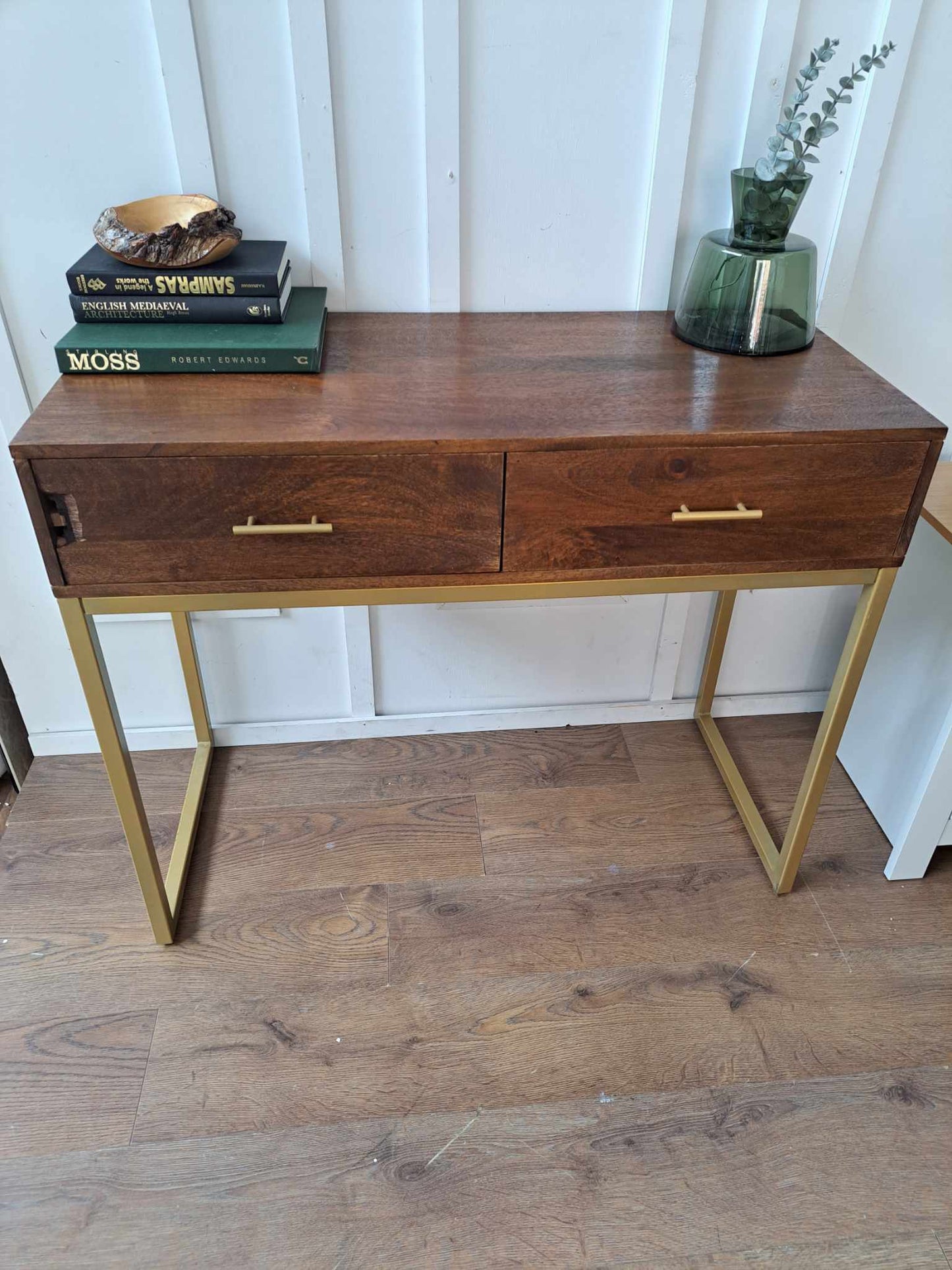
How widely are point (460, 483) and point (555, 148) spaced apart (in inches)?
23.7

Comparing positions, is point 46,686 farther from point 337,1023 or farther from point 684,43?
point 684,43

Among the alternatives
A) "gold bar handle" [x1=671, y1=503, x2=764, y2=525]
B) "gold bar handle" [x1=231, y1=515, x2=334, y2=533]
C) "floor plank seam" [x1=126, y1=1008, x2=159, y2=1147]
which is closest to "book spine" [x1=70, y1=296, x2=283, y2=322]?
"gold bar handle" [x1=231, y1=515, x2=334, y2=533]

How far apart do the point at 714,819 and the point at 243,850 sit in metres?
0.84

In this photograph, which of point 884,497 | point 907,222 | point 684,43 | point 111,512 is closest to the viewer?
point 111,512

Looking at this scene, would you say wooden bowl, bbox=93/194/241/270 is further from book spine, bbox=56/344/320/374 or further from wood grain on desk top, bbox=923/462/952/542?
wood grain on desk top, bbox=923/462/952/542

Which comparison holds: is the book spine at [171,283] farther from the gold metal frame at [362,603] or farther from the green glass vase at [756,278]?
the green glass vase at [756,278]

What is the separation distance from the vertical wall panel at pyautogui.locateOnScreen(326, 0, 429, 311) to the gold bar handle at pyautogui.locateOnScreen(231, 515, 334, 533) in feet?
1.66

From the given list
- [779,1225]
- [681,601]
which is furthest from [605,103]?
[779,1225]

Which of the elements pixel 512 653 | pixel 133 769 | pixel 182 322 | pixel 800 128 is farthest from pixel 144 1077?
pixel 800 128

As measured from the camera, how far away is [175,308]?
1168 mm

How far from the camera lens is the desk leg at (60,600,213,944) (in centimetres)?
114

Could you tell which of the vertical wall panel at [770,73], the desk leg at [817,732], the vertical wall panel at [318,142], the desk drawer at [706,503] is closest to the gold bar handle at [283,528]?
the desk drawer at [706,503]

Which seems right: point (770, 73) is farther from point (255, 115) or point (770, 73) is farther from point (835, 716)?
point (835, 716)

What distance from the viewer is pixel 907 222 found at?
1.43 meters
